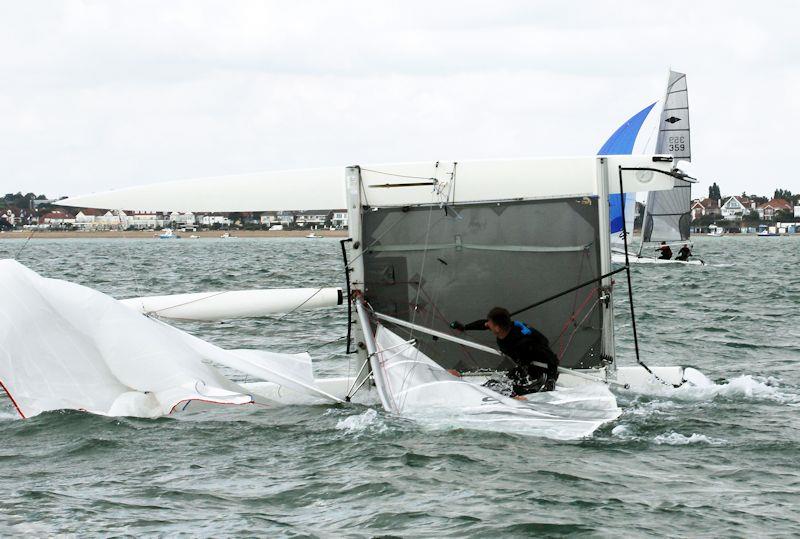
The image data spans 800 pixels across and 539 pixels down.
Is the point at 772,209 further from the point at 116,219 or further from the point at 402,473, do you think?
the point at 402,473

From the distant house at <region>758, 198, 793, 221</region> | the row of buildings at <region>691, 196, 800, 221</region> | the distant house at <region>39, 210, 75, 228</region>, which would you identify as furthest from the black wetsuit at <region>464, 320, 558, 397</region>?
the distant house at <region>758, 198, 793, 221</region>

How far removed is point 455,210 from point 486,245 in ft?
1.58

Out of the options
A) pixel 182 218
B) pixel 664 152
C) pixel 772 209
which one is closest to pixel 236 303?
pixel 182 218

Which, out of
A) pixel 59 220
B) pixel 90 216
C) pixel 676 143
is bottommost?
pixel 90 216

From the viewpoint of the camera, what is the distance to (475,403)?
9.75 metres

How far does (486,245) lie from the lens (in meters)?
11.2

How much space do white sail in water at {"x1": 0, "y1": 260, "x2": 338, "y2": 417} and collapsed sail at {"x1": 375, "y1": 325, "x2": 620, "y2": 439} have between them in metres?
0.85

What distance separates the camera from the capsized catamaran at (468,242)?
36.2ft

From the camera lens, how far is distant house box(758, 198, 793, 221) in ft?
549

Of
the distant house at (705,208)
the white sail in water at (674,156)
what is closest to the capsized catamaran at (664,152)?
the white sail in water at (674,156)

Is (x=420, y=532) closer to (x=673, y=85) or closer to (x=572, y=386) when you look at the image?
(x=572, y=386)

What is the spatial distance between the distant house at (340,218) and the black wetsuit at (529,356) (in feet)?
7.92

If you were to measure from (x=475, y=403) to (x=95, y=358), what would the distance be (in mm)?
3648

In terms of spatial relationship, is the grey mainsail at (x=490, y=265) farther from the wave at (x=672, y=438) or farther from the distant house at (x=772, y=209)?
the distant house at (x=772, y=209)
